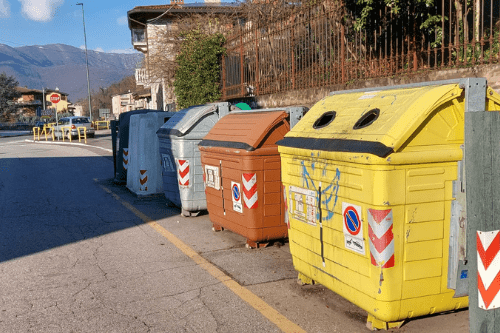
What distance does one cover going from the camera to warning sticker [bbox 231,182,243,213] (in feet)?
20.1

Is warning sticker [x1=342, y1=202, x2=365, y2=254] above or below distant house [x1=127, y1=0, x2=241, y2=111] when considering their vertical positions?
below

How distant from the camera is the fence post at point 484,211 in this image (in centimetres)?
277

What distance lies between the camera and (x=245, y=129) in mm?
6312

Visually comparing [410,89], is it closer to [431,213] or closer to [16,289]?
[431,213]

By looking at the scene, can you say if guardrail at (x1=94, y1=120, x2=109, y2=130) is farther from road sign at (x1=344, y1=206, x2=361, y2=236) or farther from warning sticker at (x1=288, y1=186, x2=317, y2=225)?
road sign at (x1=344, y1=206, x2=361, y2=236)

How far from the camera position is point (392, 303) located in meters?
3.63

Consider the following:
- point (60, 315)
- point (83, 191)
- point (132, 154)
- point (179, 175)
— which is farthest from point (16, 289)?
point (83, 191)

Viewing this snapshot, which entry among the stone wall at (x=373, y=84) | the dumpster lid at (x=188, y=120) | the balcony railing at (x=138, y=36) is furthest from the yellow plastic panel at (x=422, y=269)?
the balcony railing at (x=138, y=36)

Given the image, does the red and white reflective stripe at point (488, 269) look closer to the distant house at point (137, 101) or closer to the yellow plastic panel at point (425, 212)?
the yellow plastic panel at point (425, 212)

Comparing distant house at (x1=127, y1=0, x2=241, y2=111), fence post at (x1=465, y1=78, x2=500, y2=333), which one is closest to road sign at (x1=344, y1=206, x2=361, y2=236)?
fence post at (x1=465, y1=78, x2=500, y2=333)

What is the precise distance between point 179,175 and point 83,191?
4106 mm

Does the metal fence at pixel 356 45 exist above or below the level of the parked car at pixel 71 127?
above

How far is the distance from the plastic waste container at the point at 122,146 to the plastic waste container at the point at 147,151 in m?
0.56

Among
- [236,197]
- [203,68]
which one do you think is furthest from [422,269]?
[203,68]
